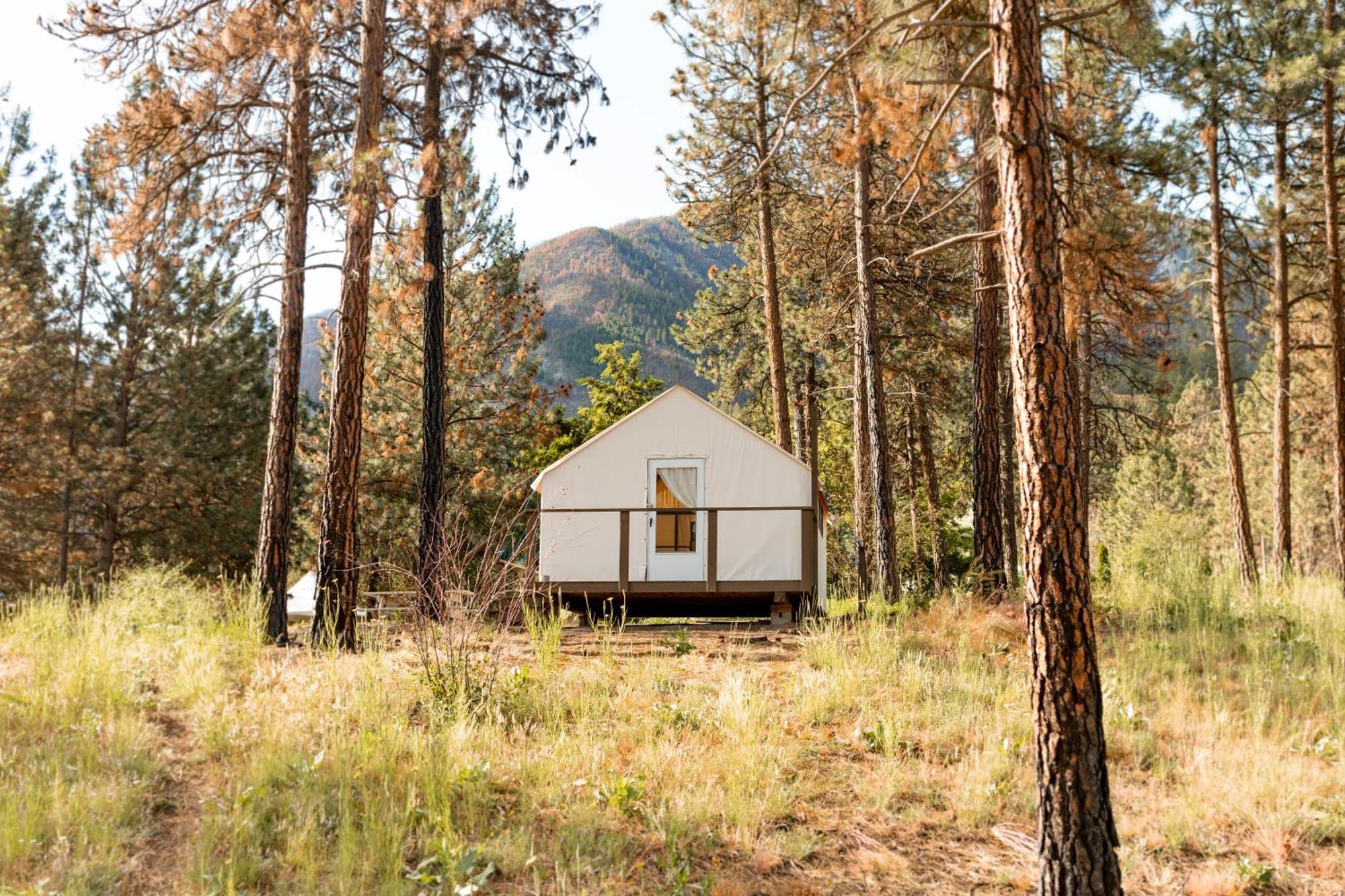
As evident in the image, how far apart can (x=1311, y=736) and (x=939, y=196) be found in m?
8.76

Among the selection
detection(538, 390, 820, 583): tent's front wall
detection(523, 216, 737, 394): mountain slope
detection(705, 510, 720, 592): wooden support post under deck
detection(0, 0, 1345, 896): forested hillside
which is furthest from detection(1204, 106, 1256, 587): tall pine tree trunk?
detection(523, 216, 737, 394): mountain slope

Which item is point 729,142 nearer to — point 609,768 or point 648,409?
point 648,409

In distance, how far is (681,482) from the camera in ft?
37.3

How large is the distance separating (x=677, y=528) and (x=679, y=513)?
0.93 ft

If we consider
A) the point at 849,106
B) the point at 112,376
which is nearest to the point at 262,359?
the point at 112,376

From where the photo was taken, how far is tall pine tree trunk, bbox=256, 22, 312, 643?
7918mm

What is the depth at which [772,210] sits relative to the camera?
52.9ft

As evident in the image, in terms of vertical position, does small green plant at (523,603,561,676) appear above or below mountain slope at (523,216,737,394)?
below

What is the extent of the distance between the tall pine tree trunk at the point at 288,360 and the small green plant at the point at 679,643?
3400 mm

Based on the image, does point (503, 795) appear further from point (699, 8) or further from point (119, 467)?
point (119, 467)

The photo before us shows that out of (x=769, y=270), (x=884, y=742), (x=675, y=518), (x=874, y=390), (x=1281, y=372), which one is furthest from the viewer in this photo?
(x=769, y=270)

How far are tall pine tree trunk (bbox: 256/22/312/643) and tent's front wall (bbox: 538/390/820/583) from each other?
3531 millimetres

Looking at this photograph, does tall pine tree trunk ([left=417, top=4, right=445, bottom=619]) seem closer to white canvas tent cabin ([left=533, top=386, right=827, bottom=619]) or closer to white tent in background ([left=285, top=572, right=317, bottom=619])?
white canvas tent cabin ([left=533, top=386, right=827, bottom=619])

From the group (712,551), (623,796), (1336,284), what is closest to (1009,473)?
(1336,284)
